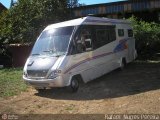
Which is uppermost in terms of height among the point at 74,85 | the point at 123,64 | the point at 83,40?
the point at 83,40

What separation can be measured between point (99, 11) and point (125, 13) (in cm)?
250

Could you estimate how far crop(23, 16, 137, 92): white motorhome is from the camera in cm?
1099

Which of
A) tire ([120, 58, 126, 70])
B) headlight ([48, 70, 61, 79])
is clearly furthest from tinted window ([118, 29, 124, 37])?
headlight ([48, 70, 61, 79])

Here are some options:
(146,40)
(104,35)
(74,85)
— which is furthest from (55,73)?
(146,40)

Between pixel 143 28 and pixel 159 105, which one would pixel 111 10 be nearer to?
pixel 143 28

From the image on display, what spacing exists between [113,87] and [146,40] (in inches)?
424

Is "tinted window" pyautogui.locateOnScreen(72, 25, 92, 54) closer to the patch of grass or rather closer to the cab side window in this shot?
the cab side window

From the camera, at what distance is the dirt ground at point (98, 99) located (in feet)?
29.9

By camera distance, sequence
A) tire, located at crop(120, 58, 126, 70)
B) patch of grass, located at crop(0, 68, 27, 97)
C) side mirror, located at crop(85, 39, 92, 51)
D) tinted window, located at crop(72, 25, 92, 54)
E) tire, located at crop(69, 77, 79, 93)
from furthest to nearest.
A: tire, located at crop(120, 58, 126, 70) → side mirror, located at crop(85, 39, 92, 51) → patch of grass, located at crop(0, 68, 27, 97) → tinted window, located at crop(72, 25, 92, 54) → tire, located at crop(69, 77, 79, 93)

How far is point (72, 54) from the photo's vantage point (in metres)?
11.5

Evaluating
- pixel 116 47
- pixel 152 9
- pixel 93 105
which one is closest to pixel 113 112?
pixel 93 105

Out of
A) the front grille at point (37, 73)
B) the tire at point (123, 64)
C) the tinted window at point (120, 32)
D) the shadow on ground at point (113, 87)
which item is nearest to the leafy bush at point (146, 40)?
the tire at point (123, 64)

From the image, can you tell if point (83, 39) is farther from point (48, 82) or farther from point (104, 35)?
point (48, 82)

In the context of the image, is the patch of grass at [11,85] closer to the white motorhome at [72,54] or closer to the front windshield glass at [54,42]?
the white motorhome at [72,54]
